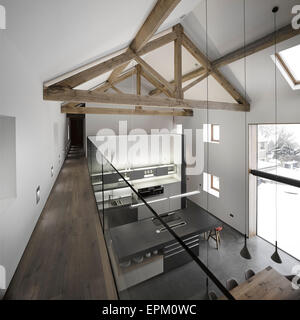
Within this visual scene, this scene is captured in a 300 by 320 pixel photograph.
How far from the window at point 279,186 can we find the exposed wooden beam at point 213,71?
1.22m

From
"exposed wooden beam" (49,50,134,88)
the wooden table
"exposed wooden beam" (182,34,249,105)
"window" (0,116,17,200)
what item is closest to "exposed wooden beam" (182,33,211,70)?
"exposed wooden beam" (182,34,249,105)

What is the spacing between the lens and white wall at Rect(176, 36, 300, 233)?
4.62 meters

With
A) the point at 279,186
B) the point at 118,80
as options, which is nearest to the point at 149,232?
the point at 279,186

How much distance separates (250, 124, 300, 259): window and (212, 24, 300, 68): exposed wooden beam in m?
2.10

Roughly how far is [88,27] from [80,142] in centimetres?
1117

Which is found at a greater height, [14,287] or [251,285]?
[14,287]

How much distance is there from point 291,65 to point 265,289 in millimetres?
4646

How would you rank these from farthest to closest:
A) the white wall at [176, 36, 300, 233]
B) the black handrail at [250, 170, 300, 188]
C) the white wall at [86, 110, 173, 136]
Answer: the white wall at [86, 110, 173, 136] → the black handrail at [250, 170, 300, 188] → the white wall at [176, 36, 300, 233]

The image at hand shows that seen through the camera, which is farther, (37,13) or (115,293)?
(115,293)

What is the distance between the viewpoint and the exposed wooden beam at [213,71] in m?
5.19

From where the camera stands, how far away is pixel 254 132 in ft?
20.1

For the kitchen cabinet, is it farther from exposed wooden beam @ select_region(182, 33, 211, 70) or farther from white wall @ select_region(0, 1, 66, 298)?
white wall @ select_region(0, 1, 66, 298)
